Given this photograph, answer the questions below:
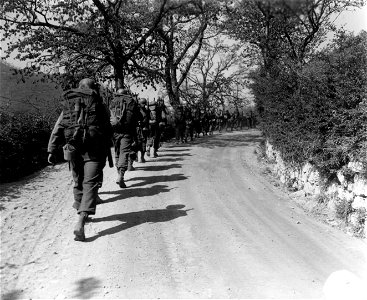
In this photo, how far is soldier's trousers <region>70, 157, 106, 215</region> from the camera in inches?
196

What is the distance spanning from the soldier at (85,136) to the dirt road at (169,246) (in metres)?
0.68

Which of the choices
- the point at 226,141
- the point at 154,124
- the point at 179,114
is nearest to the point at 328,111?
the point at 154,124

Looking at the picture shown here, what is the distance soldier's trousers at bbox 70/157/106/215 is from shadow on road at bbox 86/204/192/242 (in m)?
0.45

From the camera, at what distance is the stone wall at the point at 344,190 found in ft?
18.9

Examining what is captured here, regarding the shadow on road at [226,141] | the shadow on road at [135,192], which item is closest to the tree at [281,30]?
the shadow on road at [226,141]

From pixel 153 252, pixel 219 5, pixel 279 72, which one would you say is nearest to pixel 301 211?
pixel 153 252

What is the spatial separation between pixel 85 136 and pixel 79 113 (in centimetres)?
32

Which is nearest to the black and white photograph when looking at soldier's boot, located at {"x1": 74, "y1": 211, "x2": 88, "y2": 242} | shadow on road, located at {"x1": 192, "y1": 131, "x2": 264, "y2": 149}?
soldier's boot, located at {"x1": 74, "y1": 211, "x2": 88, "y2": 242}

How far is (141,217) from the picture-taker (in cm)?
591

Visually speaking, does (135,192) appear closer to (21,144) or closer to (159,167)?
(159,167)

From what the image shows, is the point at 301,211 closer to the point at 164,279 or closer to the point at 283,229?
the point at 283,229

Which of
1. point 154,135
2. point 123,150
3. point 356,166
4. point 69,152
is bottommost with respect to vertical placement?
point 356,166

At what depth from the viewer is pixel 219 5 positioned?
66.3 ft

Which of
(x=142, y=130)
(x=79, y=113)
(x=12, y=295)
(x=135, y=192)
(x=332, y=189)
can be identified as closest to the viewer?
(x=12, y=295)
